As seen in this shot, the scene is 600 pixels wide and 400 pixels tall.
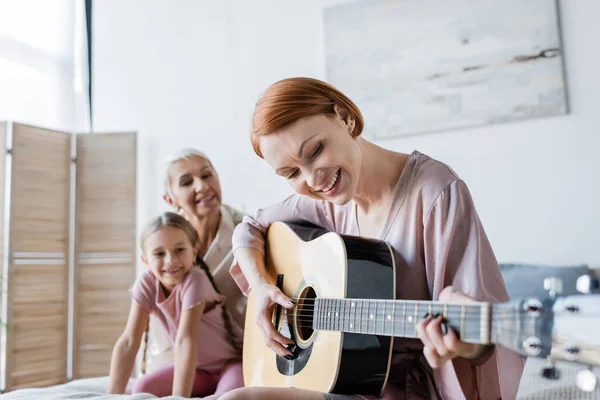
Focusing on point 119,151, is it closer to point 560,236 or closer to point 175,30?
point 175,30

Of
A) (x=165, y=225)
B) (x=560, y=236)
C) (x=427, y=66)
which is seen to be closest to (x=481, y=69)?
(x=427, y=66)

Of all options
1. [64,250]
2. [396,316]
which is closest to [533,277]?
[396,316]

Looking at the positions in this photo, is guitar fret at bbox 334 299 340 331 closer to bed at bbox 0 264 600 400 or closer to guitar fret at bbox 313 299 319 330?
guitar fret at bbox 313 299 319 330

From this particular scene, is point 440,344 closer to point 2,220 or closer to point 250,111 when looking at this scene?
point 250,111

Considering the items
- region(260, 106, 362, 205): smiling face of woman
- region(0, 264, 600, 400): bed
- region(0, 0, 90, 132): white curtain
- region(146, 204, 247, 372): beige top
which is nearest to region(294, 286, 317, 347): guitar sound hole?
region(260, 106, 362, 205): smiling face of woman

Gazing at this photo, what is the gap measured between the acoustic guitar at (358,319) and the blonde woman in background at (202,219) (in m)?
0.46

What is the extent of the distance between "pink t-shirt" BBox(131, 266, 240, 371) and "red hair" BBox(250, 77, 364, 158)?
31.1 inches

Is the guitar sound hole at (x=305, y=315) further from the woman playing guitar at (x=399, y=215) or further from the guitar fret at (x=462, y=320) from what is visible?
the guitar fret at (x=462, y=320)

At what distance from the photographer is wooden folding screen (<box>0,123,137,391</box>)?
3680mm

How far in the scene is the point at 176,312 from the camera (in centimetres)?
198

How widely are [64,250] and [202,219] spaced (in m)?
2.07

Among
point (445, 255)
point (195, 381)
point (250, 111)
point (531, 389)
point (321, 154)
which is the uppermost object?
point (250, 111)

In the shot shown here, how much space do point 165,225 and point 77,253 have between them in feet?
7.49

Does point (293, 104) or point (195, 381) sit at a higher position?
point (293, 104)
